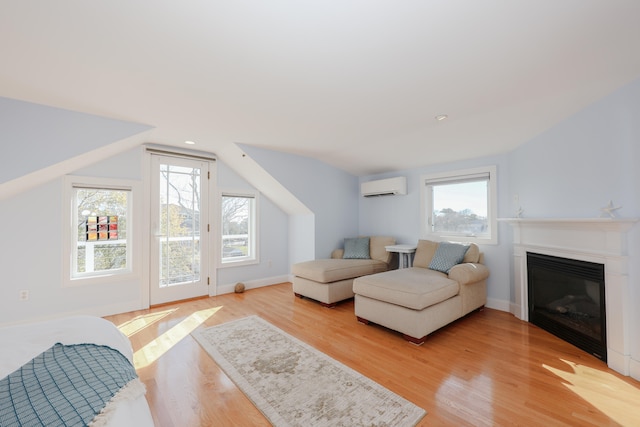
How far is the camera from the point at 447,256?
11.6ft

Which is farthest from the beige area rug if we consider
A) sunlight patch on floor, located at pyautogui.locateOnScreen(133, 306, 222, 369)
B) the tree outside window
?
the tree outside window

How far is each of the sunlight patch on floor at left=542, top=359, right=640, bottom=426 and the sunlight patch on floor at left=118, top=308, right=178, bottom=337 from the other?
12.7ft

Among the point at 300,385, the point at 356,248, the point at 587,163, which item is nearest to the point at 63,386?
the point at 300,385

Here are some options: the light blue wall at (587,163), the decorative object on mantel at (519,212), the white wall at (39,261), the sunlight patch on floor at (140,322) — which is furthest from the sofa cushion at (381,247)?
the white wall at (39,261)

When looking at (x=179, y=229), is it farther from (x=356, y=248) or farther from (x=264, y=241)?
(x=356, y=248)

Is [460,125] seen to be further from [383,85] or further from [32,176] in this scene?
[32,176]

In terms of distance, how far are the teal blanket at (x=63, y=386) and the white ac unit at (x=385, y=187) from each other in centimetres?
410

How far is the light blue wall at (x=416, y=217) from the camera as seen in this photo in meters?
3.58

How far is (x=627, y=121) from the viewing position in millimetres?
2098

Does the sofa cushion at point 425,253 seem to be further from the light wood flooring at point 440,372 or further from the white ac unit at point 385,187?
the white ac unit at point 385,187

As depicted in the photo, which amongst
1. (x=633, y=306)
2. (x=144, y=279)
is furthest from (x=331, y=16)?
(x=144, y=279)

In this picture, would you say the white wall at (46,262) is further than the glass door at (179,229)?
No

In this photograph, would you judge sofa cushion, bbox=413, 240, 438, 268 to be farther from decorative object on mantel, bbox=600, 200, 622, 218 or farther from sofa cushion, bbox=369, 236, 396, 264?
decorative object on mantel, bbox=600, 200, 622, 218

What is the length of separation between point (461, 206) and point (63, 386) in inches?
171
